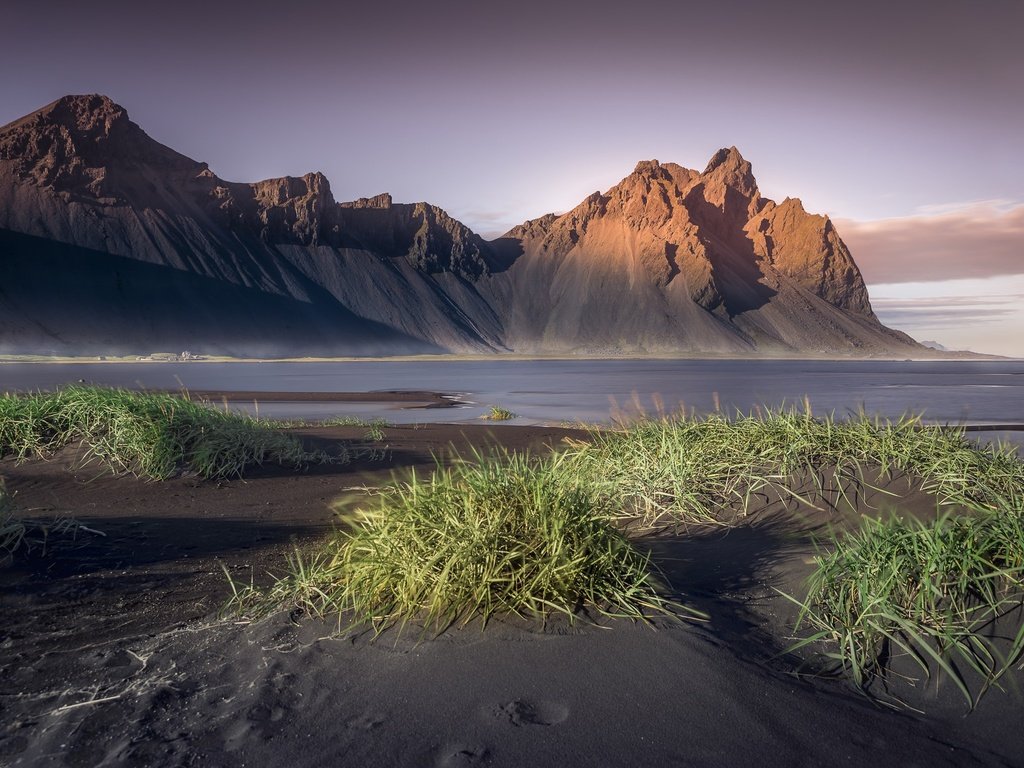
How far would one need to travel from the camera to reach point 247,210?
168375 millimetres

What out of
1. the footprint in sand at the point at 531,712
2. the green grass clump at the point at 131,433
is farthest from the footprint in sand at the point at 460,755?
the green grass clump at the point at 131,433

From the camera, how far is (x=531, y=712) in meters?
3.19

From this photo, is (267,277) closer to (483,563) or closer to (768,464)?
(768,464)

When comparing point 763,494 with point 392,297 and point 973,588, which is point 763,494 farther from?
point 392,297

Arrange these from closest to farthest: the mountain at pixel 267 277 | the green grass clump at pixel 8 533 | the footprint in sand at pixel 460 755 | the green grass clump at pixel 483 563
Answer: the footprint in sand at pixel 460 755 → the green grass clump at pixel 483 563 → the green grass clump at pixel 8 533 → the mountain at pixel 267 277

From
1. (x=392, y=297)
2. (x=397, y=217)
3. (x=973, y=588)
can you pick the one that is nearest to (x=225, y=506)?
(x=973, y=588)

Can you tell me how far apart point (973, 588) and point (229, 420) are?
942 centimetres

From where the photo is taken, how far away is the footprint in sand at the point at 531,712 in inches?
123

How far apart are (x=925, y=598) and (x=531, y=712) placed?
2233 mm

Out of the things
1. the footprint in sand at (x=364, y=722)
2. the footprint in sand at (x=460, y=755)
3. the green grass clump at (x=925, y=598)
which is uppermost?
the green grass clump at (x=925, y=598)

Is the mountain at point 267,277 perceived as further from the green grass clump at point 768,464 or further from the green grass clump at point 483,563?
the green grass clump at point 483,563

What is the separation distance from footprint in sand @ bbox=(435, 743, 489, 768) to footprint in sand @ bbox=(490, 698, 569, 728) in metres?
0.21

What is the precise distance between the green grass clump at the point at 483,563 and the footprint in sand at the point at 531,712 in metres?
0.67

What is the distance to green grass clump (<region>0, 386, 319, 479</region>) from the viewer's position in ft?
30.8
